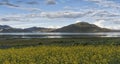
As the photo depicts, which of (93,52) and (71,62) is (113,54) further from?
(71,62)

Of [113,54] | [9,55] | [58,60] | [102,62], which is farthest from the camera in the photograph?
[9,55]

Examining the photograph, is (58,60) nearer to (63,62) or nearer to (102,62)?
(63,62)

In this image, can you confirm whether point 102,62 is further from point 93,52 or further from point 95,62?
point 93,52

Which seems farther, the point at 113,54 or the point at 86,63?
the point at 113,54

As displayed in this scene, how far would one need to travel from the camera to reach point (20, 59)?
18.5 meters

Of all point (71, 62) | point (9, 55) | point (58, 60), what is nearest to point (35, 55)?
point (9, 55)

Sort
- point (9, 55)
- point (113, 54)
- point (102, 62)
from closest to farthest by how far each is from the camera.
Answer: point (102, 62)
point (113, 54)
point (9, 55)

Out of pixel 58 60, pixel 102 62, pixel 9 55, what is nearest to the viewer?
pixel 102 62

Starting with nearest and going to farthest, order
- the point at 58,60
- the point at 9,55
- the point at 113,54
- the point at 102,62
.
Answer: the point at 102,62
the point at 58,60
the point at 113,54
the point at 9,55

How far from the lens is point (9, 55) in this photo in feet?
69.5

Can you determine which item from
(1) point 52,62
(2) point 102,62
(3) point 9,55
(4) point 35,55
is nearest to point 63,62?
(1) point 52,62

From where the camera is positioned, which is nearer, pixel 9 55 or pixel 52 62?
pixel 52 62

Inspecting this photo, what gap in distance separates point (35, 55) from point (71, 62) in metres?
4.73

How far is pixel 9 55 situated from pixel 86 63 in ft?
21.5
